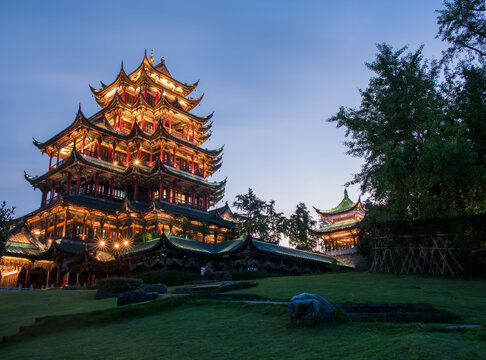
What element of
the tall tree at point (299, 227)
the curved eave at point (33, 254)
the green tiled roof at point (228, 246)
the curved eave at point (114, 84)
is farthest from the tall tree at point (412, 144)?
the curved eave at point (114, 84)

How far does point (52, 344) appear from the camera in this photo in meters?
8.12

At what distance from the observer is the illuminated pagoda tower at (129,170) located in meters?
38.9

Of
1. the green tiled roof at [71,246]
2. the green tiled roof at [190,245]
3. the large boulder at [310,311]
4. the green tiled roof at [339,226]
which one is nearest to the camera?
the large boulder at [310,311]

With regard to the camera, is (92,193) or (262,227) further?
(92,193)

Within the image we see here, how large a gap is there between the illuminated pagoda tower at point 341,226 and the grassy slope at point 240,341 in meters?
42.0

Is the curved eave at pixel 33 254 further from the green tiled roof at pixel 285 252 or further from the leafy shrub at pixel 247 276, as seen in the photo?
the green tiled roof at pixel 285 252

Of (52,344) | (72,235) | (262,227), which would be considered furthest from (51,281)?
(52,344)

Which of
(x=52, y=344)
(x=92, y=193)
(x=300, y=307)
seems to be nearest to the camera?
(x=300, y=307)

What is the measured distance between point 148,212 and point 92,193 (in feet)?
25.9

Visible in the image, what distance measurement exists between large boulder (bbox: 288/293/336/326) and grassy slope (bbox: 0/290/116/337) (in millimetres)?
7985

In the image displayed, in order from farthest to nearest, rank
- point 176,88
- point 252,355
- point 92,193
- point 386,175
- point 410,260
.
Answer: point 176,88
point 92,193
point 410,260
point 386,175
point 252,355

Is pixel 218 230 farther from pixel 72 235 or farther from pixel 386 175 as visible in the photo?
pixel 386 175

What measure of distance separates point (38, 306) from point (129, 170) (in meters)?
28.8

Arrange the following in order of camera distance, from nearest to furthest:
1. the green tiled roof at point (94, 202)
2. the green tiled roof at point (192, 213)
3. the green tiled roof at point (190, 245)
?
the green tiled roof at point (190, 245), the green tiled roof at point (94, 202), the green tiled roof at point (192, 213)
